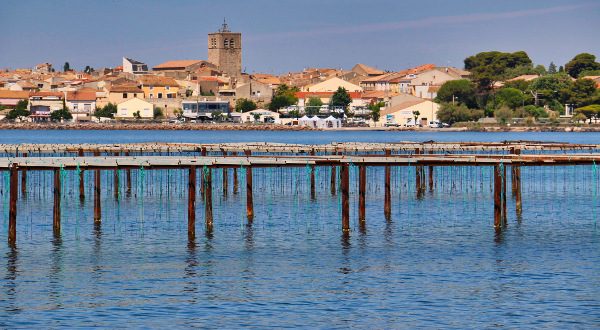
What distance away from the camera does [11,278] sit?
3791cm

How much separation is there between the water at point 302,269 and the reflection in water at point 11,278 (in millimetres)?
86

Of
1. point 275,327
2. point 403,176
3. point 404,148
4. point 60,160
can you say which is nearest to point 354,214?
point 60,160

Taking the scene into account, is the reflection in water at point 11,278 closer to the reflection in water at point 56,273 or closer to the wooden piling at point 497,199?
the reflection in water at point 56,273

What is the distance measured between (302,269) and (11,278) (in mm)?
8983

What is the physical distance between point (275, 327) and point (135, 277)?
7556mm

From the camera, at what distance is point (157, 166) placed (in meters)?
46.3

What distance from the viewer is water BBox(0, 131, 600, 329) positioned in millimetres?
33562

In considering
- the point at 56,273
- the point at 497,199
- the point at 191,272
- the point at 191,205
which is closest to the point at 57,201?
the point at 191,205

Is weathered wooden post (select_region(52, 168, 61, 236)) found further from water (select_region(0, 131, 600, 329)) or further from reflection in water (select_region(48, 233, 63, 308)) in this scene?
water (select_region(0, 131, 600, 329))

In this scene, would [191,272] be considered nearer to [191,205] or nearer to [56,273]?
[56,273]

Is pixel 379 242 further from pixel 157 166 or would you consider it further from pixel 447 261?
pixel 157 166

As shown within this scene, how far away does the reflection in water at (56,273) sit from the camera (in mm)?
35406

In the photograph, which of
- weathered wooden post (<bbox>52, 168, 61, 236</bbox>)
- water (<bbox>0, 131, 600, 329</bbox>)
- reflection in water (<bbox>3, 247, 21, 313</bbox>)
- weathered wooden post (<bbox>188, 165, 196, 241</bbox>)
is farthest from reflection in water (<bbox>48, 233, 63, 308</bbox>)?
weathered wooden post (<bbox>188, 165, 196, 241</bbox>)

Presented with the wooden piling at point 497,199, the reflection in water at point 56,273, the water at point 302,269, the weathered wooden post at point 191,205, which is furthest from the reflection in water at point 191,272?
the wooden piling at point 497,199
